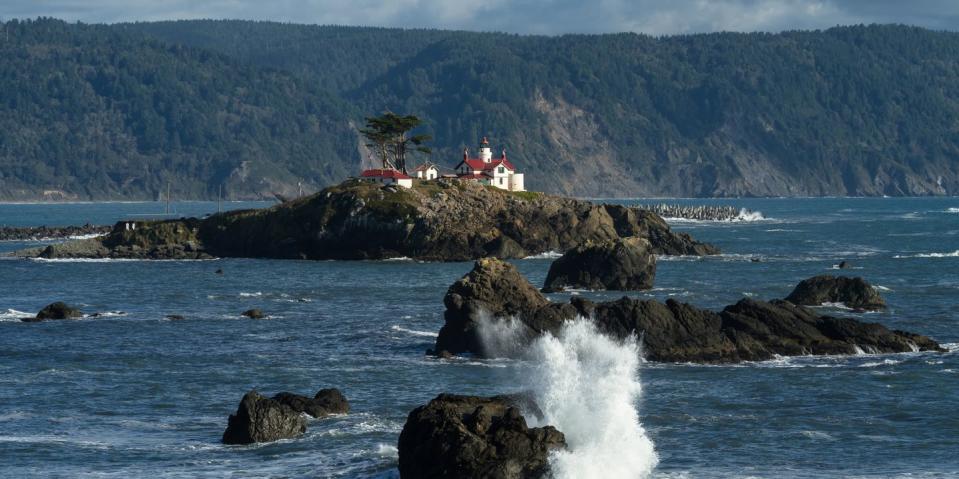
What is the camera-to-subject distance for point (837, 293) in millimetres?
76500

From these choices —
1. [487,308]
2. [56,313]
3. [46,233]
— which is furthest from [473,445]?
[46,233]

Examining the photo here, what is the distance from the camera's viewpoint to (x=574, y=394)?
141ft

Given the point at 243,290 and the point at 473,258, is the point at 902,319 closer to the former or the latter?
the point at 243,290

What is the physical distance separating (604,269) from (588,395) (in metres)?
46.5

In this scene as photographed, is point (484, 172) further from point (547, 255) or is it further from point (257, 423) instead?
point (257, 423)

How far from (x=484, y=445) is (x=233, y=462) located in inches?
349

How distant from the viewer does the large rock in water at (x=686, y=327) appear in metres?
58.5

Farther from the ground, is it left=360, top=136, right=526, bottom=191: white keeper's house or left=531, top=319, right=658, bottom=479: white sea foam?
left=360, top=136, right=526, bottom=191: white keeper's house

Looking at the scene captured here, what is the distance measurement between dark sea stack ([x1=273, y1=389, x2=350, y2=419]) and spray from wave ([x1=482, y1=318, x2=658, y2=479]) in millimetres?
6185

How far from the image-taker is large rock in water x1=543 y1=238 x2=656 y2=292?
88.9 metres

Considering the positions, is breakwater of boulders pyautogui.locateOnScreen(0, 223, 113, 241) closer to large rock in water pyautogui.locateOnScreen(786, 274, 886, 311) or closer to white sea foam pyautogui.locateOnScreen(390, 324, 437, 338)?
white sea foam pyautogui.locateOnScreen(390, 324, 437, 338)

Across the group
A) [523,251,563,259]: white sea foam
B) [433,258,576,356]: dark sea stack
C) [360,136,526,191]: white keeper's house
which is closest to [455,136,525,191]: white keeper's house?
[360,136,526,191]: white keeper's house

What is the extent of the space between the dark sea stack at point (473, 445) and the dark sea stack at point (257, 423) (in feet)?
25.7

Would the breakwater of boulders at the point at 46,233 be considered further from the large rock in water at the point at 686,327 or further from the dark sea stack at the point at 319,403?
the dark sea stack at the point at 319,403
